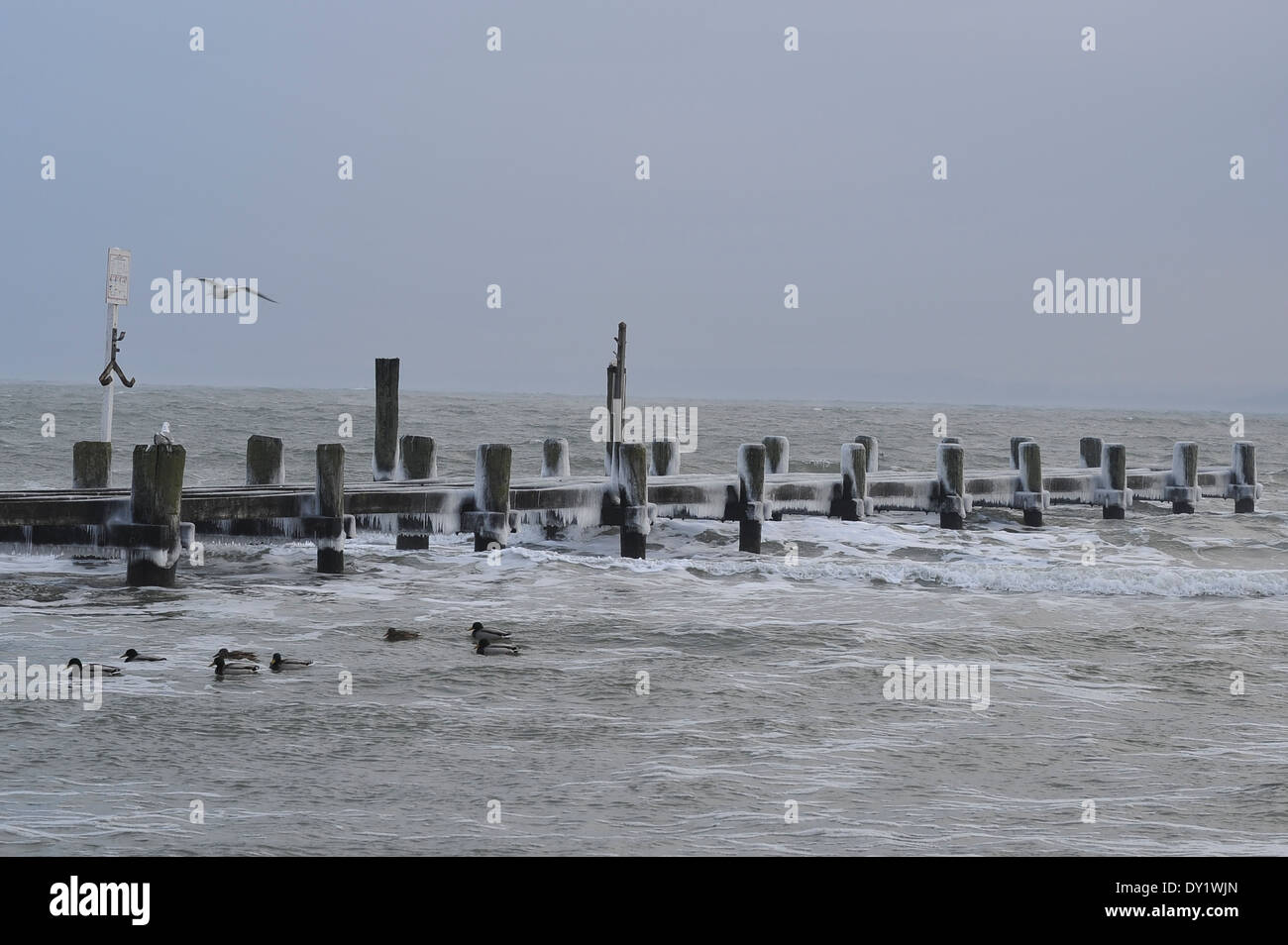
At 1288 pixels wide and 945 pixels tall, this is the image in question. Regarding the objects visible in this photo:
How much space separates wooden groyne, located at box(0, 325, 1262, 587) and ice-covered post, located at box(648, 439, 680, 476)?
23 mm

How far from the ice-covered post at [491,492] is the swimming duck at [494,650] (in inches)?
188

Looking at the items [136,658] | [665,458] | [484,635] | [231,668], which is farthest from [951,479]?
[136,658]

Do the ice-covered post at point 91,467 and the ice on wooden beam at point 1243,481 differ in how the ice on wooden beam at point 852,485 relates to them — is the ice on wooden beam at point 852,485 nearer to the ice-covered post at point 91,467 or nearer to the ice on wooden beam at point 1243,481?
the ice-covered post at point 91,467

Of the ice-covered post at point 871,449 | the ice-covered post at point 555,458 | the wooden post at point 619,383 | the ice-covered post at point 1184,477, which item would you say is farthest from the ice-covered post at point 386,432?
the ice-covered post at point 1184,477

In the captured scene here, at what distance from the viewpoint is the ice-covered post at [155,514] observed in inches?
510

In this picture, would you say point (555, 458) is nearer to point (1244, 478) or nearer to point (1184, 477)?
point (1184, 477)

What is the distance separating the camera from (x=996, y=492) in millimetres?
22312

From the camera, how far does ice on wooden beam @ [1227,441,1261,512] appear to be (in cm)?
2653

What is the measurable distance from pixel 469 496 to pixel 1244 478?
60.5 feet

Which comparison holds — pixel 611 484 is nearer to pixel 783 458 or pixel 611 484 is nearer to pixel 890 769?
pixel 783 458

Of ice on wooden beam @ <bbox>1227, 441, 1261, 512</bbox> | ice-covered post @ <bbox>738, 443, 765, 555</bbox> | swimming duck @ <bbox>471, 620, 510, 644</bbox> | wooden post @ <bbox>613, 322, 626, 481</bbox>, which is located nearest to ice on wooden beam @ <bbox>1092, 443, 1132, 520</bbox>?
ice on wooden beam @ <bbox>1227, 441, 1261, 512</bbox>

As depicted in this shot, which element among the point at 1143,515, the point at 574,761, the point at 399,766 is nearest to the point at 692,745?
the point at 574,761

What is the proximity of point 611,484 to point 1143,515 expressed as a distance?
14205 mm

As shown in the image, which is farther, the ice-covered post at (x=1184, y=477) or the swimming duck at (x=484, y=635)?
the ice-covered post at (x=1184, y=477)
